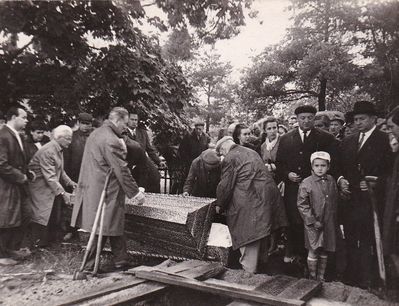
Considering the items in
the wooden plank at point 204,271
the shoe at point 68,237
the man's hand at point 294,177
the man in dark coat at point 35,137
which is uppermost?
the man in dark coat at point 35,137

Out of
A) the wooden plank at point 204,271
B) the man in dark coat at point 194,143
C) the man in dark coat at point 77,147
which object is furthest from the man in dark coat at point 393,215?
the man in dark coat at point 194,143

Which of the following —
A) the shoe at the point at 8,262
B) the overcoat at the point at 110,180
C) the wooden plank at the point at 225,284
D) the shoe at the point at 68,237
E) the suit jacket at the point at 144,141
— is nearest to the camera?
the wooden plank at the point at 225,284

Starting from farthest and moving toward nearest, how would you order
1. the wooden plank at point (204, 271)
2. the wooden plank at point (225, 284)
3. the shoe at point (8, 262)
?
the shoe at point (8, 262) < the wooden plank at point (204, 271) < the wooden plank at point (225, 284)

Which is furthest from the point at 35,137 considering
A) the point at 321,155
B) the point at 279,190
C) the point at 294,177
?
the point at 321,155

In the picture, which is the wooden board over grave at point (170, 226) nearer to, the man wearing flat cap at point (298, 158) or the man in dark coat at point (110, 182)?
the man in dark coat at point (110, 182)

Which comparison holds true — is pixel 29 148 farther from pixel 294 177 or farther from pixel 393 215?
pixel 393 215

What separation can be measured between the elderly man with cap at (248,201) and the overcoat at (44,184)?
2448 millimetres

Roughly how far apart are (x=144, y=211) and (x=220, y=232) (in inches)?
38.2

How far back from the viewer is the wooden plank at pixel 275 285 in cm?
378

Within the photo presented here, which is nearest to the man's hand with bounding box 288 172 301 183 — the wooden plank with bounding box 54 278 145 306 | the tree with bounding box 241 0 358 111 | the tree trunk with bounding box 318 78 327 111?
the wooden plank with bounding box 54 278 145 306

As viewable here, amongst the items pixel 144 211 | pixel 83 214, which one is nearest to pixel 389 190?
pixel 144 211

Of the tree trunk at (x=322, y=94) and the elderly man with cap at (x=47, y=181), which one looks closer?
the elderly man with cap at (x=47, y=181)

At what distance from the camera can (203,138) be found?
9.16m

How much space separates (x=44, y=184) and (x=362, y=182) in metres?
4.11
